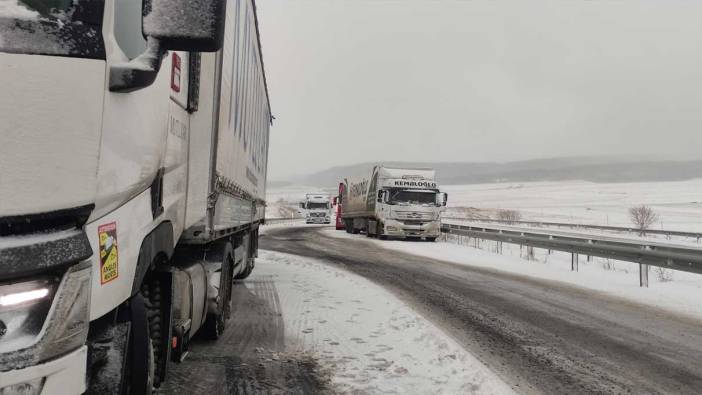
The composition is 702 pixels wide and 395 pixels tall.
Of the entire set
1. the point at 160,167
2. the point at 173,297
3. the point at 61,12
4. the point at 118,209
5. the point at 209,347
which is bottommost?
the point at 209,347

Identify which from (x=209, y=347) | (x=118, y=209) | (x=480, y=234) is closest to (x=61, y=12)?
(x=118, y=209)

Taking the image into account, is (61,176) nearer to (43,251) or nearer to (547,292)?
(43,251)

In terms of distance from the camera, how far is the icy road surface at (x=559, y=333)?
427cm

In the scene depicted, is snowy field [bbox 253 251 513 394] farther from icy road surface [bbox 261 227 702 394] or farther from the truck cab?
the truck cab

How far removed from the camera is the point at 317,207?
4588cm

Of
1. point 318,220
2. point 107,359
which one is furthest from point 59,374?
point 318,220

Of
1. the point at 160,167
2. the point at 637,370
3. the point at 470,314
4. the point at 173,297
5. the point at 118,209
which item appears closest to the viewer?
the point at 118,209

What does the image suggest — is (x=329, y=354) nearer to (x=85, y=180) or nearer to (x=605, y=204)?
(x=85, y=180)

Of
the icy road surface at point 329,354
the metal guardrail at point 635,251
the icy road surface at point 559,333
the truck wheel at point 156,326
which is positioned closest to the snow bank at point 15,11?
the truck wheel at point 156,326

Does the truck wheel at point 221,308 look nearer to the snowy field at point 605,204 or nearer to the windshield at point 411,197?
the windshield at point 411,197

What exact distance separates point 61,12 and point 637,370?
5273mm

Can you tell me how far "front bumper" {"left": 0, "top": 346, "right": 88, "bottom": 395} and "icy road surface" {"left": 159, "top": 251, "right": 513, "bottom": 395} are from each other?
2106mm

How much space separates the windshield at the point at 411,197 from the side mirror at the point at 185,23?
20524 millimetres

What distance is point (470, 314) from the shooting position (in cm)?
680
